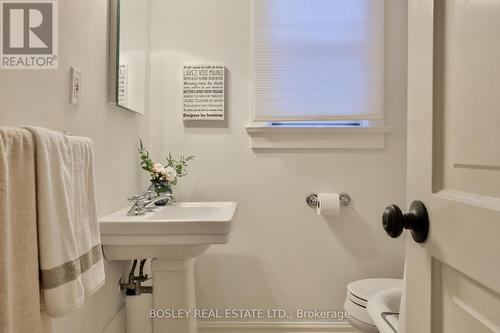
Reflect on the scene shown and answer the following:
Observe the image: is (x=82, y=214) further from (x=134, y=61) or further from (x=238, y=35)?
(x=238, y=35)

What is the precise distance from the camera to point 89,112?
1329 millimetres

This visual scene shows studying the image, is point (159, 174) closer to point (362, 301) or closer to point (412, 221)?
point (362, 301)

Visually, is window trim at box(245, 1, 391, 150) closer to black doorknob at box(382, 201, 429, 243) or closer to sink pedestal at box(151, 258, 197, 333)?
sink pedestal at box(151, 258, 197, 333)

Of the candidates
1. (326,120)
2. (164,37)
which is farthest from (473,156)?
(164,37)

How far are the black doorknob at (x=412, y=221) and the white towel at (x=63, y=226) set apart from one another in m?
0.71

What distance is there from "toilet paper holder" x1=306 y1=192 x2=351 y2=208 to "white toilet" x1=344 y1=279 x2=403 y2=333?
45 centimetres

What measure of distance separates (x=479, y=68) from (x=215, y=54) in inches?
69.1

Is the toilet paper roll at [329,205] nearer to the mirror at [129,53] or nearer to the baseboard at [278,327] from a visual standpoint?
the baseboard at [278,327]

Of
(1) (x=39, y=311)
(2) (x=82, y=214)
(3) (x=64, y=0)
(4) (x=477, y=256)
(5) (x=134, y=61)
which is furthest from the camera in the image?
(5) (x=134, y=61)

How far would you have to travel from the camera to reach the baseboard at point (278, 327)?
205cm

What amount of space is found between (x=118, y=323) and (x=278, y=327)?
0.92 m

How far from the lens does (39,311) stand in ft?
2.42

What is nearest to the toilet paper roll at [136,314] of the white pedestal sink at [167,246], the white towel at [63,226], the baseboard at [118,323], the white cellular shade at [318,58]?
the baseboard at [118,323]

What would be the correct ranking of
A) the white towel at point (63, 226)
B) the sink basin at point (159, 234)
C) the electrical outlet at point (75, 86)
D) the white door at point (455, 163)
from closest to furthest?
the white door at point (455, 163), the white towel at point (63, 226), the electrical outlet at point (75, 86), the sink basin at point (159, 234)
